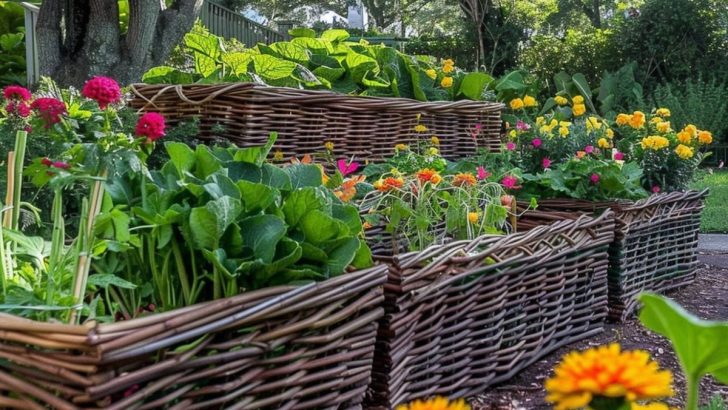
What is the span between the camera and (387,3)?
34000 millimetres

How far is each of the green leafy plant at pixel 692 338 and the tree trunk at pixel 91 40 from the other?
573 centimetres

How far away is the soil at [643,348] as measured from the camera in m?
2.23

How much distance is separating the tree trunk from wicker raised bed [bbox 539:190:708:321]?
12.5 ft

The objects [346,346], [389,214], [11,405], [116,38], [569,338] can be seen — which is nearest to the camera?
[11,405]

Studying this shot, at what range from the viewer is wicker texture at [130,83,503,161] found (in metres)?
2.86

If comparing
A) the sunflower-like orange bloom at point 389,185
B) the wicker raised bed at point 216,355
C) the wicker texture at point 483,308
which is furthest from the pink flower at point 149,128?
the sunflower-like orange bloom at point 389,185

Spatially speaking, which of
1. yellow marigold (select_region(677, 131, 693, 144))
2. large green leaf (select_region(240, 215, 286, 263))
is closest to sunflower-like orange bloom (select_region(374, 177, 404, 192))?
large green leaf (select_region(240, 215, 286, 263))

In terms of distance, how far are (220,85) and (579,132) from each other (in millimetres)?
2246

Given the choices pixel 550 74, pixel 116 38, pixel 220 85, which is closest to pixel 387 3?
pixel 550 74

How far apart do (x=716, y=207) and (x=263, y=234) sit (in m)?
6.68

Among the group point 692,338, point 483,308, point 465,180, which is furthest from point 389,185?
point 692,338

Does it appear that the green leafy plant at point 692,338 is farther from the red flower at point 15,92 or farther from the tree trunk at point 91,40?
the tree trunk at point 91,40

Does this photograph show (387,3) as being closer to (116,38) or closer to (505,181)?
(116,38)

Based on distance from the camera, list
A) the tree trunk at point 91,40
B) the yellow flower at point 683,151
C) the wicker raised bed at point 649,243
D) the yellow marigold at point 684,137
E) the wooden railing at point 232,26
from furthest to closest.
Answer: the wooden railing at point 232,26
the tree trunk at point 91,40
the yellow marigold at point 684,137
the yellow flower at point 683,151
the wicker raised bed at point 649,243
